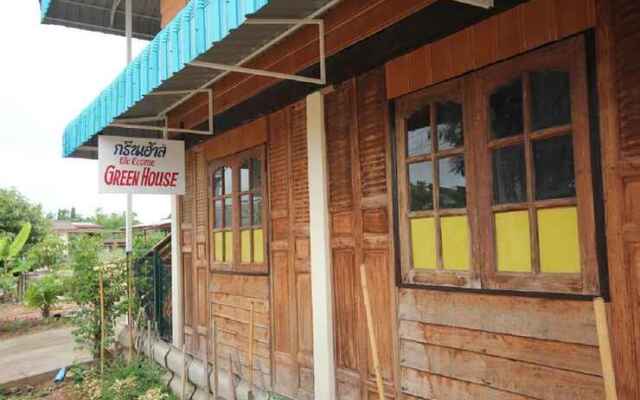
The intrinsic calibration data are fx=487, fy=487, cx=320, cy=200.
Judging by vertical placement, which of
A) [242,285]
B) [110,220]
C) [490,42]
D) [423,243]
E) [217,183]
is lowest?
[242,285]

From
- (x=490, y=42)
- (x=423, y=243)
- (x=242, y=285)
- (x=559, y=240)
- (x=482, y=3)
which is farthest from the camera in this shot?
(x=242, y=285)

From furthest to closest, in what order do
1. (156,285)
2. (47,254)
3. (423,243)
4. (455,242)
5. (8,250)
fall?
(47,254)
(8,250)
(156,285)
(423,243)
(455,242)

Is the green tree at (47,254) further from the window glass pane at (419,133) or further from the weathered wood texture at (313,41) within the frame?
the window glass pane at (419,133)

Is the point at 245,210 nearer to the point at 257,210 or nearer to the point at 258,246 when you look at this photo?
the point at 257,210

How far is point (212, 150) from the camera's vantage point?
6.69 m

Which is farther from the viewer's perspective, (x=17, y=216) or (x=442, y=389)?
(x=17, y=216)

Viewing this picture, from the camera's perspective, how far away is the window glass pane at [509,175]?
10.1ft

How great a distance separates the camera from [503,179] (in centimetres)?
317

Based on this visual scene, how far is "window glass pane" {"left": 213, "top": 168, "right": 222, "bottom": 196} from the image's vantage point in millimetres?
6562

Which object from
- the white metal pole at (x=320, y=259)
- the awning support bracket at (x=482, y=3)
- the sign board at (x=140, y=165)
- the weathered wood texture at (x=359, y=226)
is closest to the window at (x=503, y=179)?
the weathered wood texture at (x=359, y=226)

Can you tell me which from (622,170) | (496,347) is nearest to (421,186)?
(496,347)

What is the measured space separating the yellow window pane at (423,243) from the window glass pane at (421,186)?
0.11 meters

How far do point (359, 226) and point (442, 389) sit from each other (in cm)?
145

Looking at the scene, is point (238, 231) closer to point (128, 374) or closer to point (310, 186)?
point (310, 186)
